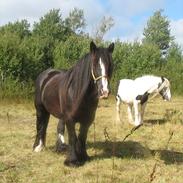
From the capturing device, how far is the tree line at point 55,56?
20.4 metres

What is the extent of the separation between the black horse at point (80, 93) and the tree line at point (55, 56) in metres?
11.5

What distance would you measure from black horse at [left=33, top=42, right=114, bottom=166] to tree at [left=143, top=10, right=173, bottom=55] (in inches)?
2094

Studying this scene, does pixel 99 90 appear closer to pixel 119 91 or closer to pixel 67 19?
pixel 119 91

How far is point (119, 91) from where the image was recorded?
13.1 meters

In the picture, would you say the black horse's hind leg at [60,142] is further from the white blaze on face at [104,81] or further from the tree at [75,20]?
the tree at [75,20]

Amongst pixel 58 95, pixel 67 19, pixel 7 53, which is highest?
pixel 67 19

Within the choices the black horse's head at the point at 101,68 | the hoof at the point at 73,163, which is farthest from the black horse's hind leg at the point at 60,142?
the black horse's head at the point at 101,68

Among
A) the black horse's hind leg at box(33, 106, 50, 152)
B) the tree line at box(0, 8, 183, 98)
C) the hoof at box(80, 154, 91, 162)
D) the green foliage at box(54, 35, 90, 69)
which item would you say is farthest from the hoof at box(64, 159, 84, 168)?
the green foliage at box(54, 35, 90, 69)

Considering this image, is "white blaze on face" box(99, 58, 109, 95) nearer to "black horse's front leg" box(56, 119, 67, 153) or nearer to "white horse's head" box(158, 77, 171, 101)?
"black horse's front leg" box(56, 119, 67, 153)

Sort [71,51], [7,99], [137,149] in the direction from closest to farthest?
[137,149] → [7,99] → [71,51]

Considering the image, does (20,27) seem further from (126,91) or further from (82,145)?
(82,145)

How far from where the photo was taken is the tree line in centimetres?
2036

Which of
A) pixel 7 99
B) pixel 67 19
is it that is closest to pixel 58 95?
pixel 7 99

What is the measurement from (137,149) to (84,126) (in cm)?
203
